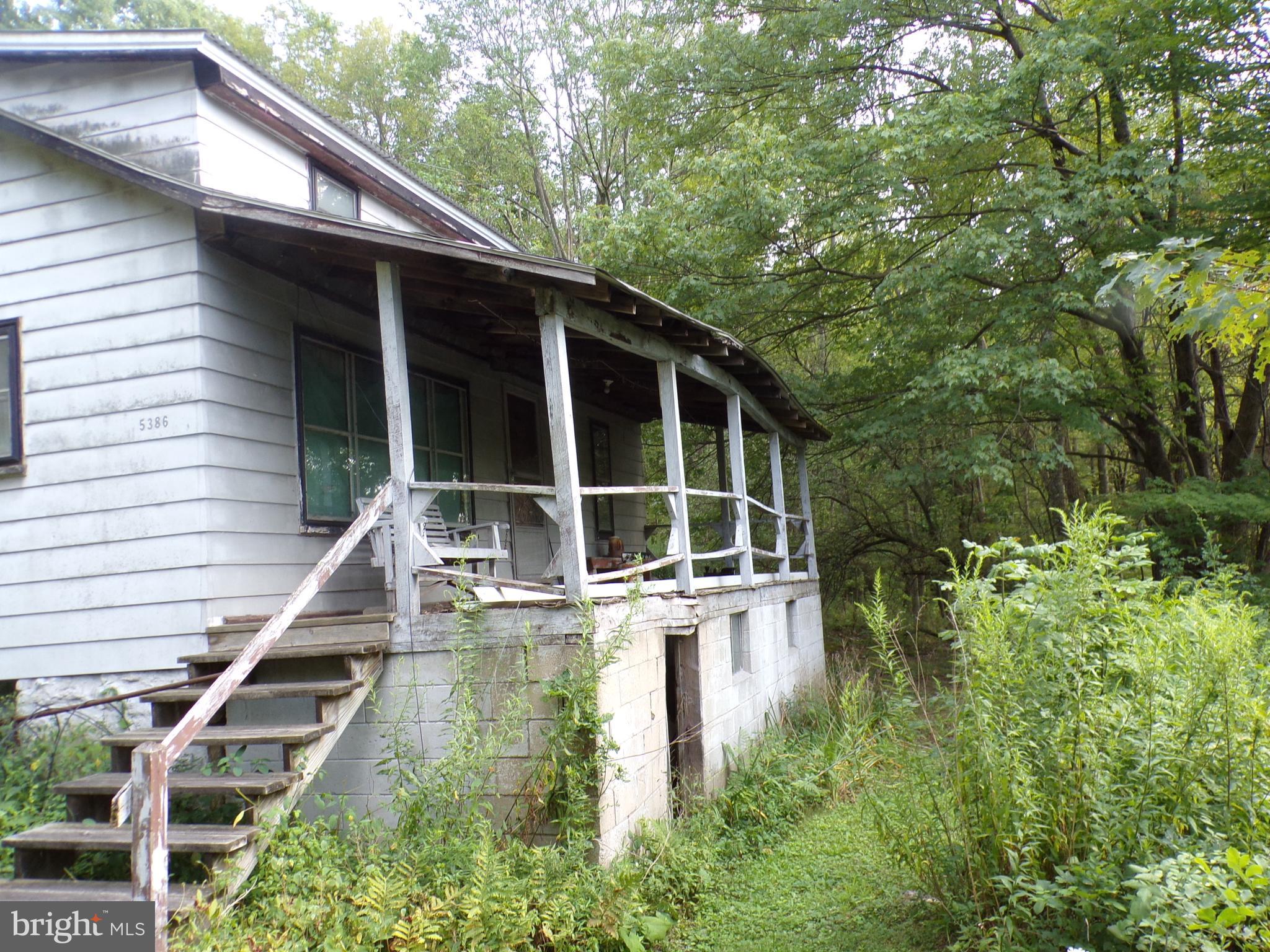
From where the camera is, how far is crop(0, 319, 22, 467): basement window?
6.49 m

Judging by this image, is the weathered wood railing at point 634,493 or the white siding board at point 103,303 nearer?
the weathered wood railing at point 634,493

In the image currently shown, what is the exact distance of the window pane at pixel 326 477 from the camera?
22.0ft

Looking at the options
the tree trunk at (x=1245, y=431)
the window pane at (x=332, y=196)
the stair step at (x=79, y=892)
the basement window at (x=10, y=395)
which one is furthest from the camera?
the tree trunk at (x=1245, y=431)

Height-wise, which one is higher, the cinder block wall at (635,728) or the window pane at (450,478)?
the window pane at (450,478)

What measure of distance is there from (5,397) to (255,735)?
3741 millimetres

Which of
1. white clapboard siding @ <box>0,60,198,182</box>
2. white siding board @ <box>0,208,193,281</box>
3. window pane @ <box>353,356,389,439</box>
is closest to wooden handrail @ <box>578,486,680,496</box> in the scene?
window pane @ <box>353,356,389,439</box>

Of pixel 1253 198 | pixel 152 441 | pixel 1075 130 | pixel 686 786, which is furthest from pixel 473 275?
pixel 1075 130

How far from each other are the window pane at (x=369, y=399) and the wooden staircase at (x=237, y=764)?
2.07 metres

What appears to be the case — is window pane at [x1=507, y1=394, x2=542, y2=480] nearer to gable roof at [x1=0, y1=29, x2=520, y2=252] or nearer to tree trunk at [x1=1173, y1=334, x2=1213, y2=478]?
gable roof at [x1=0, y1=29, x2=520, y2=252]

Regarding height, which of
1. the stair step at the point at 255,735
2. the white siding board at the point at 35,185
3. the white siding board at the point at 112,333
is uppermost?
the white siding board at the point at 35,185

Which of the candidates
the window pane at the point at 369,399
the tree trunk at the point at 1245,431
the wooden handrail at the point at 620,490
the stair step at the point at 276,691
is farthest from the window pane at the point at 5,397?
the tree trunk at the point at 1245,431

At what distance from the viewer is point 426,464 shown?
8008mm

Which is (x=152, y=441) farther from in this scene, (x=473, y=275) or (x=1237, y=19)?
(x=1237, y=19)

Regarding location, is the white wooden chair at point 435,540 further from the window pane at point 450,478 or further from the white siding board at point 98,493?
the white siding board at point 98,493
